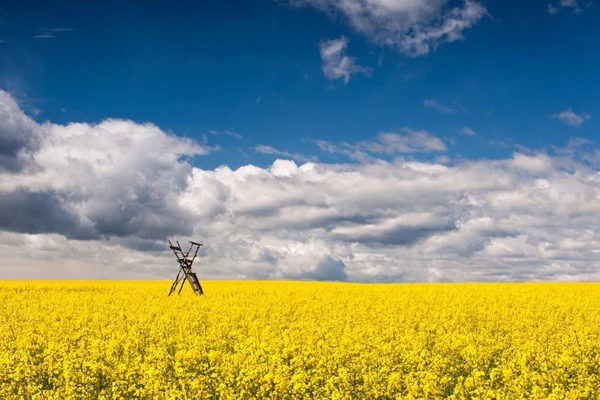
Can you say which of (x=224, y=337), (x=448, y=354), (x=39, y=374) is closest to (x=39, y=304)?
(x=224, y=337)

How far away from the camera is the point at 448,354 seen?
12.7 m

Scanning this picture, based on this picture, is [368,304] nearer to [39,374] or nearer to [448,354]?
[448,354]

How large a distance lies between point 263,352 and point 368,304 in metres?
13.4

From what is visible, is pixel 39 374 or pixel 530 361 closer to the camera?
pixel 39 374

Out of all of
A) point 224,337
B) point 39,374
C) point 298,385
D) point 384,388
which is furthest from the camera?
point 224,337

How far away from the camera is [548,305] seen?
23922 millimetres

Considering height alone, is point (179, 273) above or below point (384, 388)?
above

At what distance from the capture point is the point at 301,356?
35.7 feet

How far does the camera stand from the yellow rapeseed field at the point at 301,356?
9078mm

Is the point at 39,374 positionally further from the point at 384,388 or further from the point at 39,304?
the point at 39,304

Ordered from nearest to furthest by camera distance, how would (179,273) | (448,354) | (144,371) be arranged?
(144,371), (448,354), (179,273)

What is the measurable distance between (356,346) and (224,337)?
4.63 meters

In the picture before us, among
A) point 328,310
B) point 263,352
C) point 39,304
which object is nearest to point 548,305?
point 328,310

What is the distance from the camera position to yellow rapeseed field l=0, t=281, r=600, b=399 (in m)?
9.08
